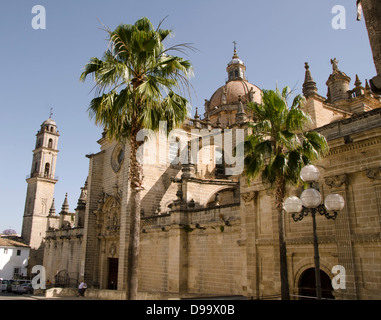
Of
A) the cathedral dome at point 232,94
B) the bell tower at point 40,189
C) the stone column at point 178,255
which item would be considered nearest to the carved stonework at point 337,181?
the stone column at point 178,255

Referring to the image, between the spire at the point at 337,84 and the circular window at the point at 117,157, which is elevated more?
the spire at the point at 337,84

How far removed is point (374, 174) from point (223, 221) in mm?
8534

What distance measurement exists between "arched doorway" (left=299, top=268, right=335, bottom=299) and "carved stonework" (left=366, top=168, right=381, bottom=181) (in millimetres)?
4066

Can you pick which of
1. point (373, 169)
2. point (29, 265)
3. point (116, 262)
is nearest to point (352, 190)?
point (373, 169)

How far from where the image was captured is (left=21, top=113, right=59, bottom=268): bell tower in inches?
2169

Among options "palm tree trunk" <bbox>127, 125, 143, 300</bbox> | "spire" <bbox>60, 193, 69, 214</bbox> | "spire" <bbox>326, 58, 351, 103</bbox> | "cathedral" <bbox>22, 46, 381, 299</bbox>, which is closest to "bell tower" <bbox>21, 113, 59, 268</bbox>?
"cathedral" <bbox>22, 46, 381, 299</bbox>

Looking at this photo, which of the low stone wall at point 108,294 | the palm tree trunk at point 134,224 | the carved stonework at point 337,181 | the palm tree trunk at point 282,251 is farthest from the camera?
the low stone wall at point 108,294

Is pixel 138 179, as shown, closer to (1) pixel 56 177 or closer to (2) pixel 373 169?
(2) pixel 373 169

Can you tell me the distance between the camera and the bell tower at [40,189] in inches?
2169

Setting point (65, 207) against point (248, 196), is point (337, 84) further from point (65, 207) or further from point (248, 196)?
point (65, 207)

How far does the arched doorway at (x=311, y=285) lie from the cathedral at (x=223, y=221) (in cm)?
4

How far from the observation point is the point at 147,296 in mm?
18938

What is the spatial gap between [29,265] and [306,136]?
54316mm

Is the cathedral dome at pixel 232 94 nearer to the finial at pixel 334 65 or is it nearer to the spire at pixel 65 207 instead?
the finial at pixel 334 65
